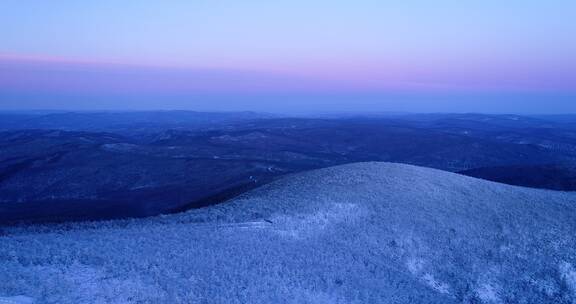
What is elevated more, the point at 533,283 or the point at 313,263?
the point at 313,263

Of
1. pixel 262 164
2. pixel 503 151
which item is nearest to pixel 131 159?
pixel 262 164

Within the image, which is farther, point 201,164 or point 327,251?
point 201,164

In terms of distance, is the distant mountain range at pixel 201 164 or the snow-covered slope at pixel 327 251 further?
the distant mountain range at pixel 201 164

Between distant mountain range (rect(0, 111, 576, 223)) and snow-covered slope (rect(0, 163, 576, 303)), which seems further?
distant mountain range (rect(0, 111, 576, 223))

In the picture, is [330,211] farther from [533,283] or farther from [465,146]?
[465,146]

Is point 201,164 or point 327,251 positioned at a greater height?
point 327,251

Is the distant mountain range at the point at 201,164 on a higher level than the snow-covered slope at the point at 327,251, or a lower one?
lower

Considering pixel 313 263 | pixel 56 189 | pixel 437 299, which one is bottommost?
pixel 56 189

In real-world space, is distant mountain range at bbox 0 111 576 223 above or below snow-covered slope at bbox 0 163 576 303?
below
